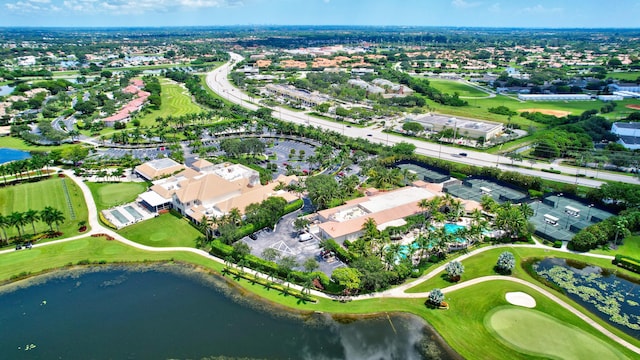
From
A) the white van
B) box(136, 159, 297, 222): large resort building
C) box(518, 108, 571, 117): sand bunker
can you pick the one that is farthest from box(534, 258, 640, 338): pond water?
box(518, 108, 571, 117): sand bunker

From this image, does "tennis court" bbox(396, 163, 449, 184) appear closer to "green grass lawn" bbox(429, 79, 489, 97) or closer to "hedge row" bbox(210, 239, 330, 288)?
"hedge row" bbox(210, 239, 330, 288)

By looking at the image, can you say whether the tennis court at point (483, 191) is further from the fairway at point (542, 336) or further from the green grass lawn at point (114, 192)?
the green grass lawn at point (114, 192)

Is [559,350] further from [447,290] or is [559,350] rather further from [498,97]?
[498,97]

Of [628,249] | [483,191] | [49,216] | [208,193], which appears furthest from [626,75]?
[49,216]

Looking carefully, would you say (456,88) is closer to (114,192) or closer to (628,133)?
(628,133)

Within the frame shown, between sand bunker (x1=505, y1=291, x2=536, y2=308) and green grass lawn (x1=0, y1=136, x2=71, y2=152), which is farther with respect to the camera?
green grass lawn (x1=0, y1=136, x2=71, y2=152)

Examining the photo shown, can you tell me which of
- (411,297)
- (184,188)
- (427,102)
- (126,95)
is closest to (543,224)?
(411,297)
